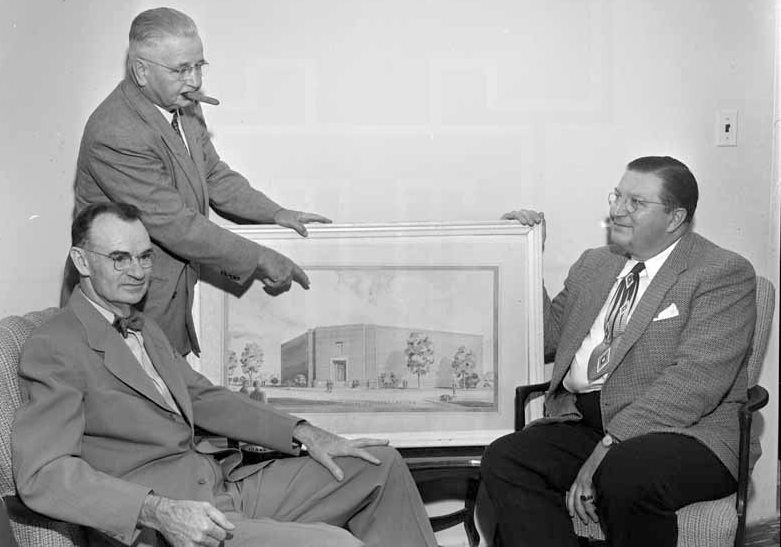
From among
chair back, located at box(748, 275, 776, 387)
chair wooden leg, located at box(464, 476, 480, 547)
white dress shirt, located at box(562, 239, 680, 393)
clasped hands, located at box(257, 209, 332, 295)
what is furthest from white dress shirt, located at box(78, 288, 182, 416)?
chair back, located at box(748, 275, 776, 387)

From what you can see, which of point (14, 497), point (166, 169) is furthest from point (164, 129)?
point (14, 497)

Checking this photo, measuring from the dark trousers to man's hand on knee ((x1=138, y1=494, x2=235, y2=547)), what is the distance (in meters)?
1.09

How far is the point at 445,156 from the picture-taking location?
3602 mm

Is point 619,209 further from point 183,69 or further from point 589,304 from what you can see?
point 183,69

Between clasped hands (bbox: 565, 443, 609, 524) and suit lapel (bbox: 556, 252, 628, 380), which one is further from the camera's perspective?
suit lapel (bbox: 556, 252, 628, 380)

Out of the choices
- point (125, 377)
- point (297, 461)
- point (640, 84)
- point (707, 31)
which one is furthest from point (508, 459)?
point (707, 31)

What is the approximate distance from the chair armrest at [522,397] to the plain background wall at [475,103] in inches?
19.3

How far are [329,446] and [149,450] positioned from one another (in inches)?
19.3

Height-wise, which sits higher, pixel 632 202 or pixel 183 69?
pixel 183 69

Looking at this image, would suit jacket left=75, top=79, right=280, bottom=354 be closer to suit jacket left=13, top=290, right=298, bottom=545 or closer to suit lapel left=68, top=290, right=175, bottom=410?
suit jacket left=13, top=290, right=298, bottom=545

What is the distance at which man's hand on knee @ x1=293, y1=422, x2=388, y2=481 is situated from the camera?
2.65 meters

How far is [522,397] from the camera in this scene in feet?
10.9

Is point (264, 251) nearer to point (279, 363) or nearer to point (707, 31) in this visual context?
point (279, 363)

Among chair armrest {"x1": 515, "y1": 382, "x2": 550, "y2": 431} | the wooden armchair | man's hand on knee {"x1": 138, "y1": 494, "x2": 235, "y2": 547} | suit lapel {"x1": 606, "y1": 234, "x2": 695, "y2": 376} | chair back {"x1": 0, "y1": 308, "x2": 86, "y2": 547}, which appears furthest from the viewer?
chair armrest {"x1": 515, "y1": 382, "x2": 550, "y2": 431}
